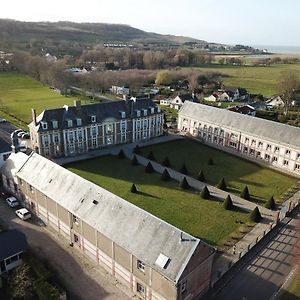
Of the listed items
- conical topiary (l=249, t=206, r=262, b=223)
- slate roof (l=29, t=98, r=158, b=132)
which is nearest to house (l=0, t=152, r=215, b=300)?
conical topiary (l=249, t=206, r=262, b=223)

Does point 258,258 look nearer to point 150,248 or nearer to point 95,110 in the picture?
point 150,248

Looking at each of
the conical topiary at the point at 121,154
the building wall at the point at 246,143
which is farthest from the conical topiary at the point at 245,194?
the conical topiary at the point at 121,154

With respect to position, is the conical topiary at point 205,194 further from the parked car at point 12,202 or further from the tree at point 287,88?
the tree at point 287,88

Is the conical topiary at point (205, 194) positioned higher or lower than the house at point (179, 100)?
lower

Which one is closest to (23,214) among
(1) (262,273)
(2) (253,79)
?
(1) (262,273)

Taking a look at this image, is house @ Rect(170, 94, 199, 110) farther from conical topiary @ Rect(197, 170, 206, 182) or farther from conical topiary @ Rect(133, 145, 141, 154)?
conical topiary @ Rect(197, 170, 206, 182)

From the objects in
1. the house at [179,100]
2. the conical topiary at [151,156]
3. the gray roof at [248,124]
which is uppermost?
the gray roof at [248,124]
